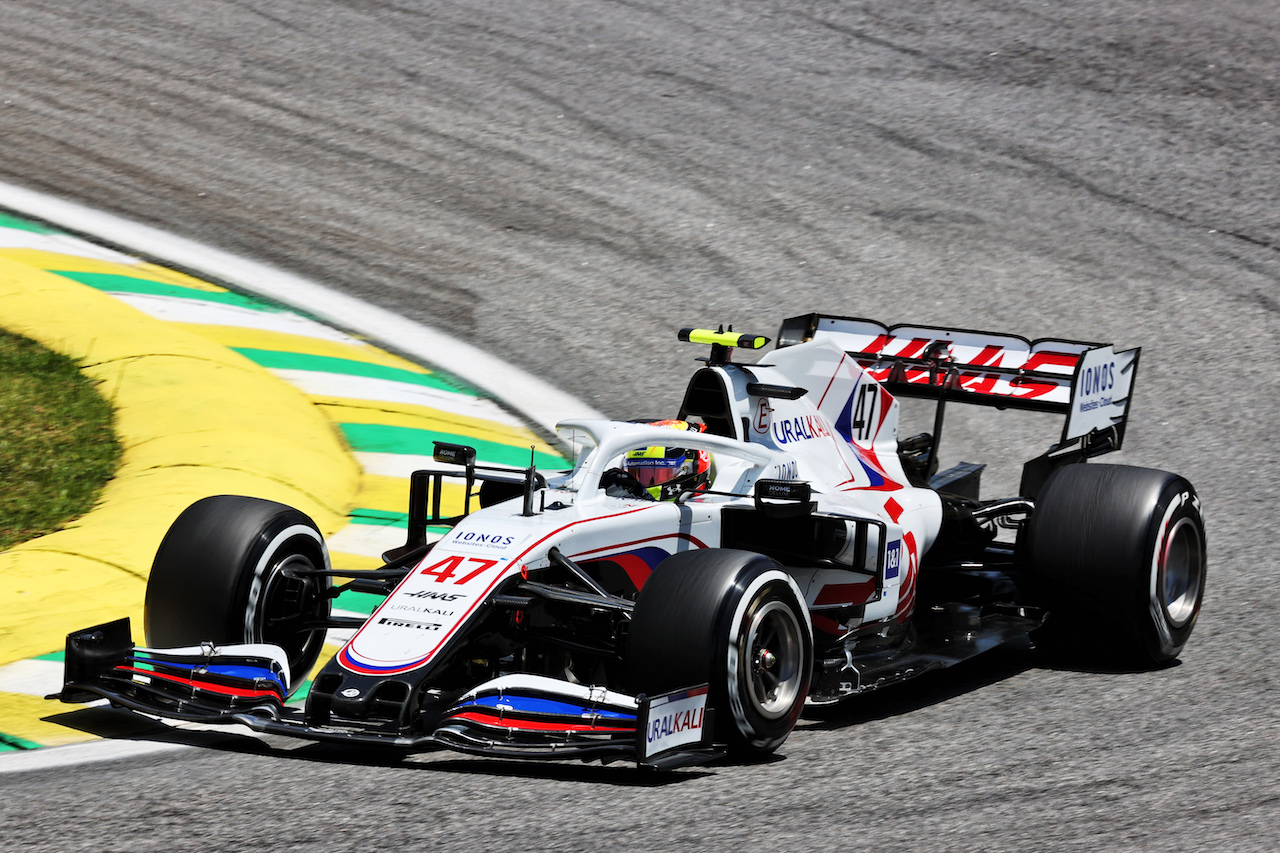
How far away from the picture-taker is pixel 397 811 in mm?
4613

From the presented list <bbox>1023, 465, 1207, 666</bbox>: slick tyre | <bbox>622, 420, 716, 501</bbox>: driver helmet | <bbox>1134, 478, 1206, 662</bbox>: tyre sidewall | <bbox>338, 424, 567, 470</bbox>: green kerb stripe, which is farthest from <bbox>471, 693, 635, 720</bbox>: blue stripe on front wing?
<bbox>338, 424, 567, 470</bbox>: green kerb stripe

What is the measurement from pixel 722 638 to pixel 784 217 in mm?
8749

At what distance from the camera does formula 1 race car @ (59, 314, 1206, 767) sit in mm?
5078

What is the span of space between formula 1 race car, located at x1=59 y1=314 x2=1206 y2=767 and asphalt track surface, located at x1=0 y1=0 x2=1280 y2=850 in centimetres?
19

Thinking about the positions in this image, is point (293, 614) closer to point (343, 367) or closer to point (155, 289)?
point (343, 367)

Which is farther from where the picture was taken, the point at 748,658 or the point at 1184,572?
the point at 1184,572

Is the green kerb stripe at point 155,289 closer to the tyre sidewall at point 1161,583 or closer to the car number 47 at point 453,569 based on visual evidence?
the car number 47 at point 453,569

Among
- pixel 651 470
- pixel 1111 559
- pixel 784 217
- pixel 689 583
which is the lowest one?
pixel 689 583

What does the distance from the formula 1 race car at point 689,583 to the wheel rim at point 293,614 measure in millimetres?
12

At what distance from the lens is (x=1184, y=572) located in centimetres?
698

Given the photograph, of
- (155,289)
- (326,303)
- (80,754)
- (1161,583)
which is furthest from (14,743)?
(326,303)

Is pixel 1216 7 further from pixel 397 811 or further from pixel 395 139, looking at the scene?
pixel 397 811

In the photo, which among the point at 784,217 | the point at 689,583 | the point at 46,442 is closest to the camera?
the point at 689,583

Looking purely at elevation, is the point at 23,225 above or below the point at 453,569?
above
